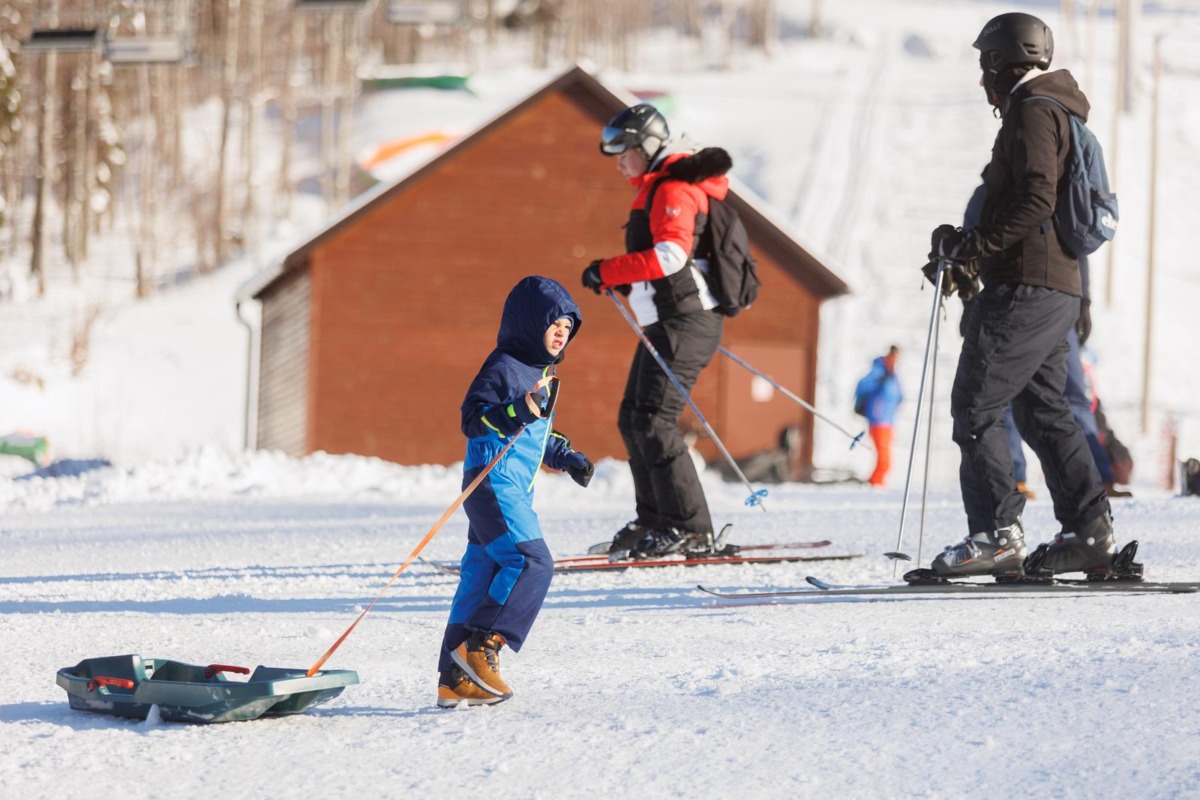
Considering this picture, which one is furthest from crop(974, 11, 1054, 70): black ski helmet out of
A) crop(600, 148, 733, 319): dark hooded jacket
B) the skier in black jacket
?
crop(600, 148, 733, 319): dark hooded jacket

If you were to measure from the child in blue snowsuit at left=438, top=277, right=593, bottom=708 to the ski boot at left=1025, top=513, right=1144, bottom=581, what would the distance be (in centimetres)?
191

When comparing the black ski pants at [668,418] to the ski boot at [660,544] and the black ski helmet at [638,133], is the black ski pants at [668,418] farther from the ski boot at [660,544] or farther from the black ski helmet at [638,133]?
the black ski helmet at [638,133]

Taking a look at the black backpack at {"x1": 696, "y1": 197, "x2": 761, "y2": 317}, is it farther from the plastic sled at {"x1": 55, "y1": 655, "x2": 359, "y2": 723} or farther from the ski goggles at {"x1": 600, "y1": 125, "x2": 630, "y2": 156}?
the plastic sled at {"x1": 55, "y1": 655, "x2": 359, "y2": 723}

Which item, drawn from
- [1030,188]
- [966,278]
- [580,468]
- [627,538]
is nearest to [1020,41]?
[1030,188]

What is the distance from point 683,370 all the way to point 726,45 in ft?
230

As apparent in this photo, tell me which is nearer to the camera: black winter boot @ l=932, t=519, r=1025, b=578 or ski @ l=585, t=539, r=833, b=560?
black winter boot @ l=932, t=519, r=1025, b=578

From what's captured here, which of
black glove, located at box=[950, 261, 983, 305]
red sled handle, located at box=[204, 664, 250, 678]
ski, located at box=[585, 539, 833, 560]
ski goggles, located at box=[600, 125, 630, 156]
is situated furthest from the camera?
ski, located at box=[585, 539, 833, 560]

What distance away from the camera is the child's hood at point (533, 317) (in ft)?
13.8

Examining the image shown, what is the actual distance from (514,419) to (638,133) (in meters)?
2.61

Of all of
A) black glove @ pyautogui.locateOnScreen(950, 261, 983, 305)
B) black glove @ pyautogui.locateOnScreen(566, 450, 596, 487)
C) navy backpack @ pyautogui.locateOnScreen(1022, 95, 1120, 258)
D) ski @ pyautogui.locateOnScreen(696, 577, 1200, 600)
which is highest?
navy backpack @ pyautogui.locateOnScreen(1022, 95, 1120, 258)

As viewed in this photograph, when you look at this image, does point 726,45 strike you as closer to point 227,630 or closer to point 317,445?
point 317,445

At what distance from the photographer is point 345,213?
22.5 metres

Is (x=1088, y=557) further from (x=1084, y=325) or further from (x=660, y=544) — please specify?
(x=1084, y=325)

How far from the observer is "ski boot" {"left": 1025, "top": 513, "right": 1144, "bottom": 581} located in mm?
5188
